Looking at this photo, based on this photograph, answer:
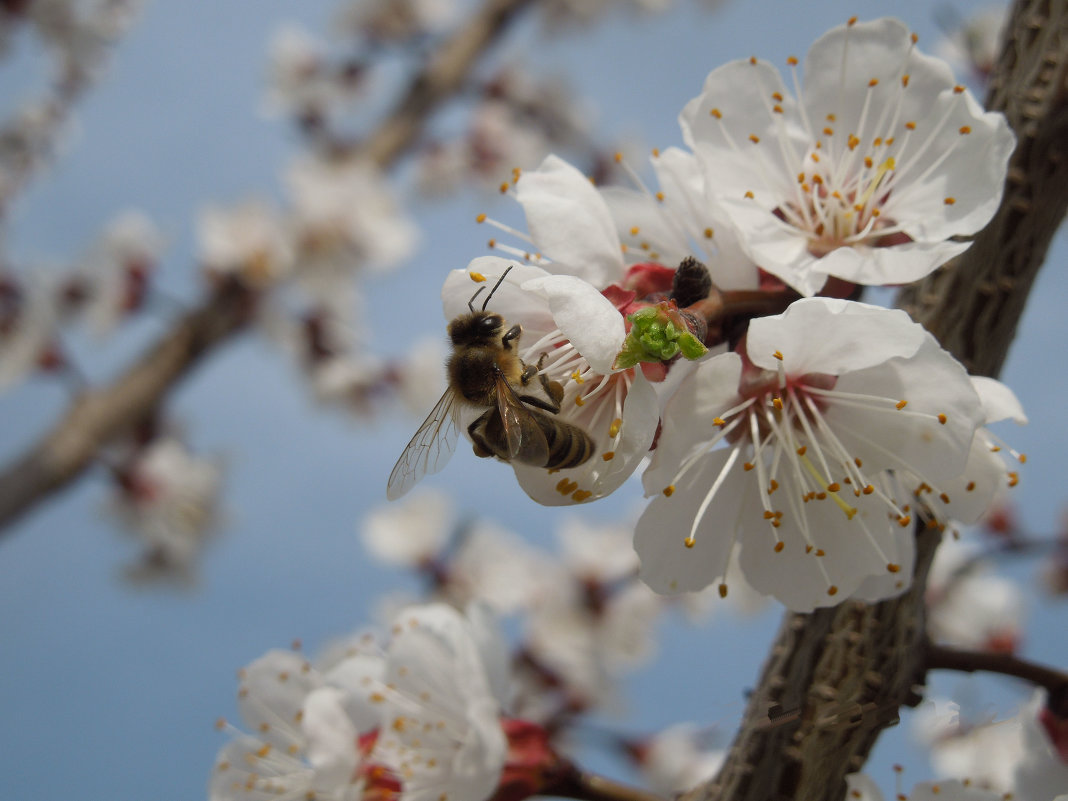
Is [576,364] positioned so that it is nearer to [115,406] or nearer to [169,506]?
[115,406]

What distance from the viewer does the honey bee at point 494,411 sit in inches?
32.7

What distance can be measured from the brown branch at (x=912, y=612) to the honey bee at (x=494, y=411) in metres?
0.38

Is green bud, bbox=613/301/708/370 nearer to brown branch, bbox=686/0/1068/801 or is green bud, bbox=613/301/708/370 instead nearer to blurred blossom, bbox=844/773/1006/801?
brown branch, bbox=686/0/1068/801

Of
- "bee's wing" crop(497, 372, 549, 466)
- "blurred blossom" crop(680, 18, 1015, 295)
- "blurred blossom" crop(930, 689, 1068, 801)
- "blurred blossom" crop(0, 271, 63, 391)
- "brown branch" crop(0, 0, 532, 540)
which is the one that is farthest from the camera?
"blurred blossom" crop(0, 271, 63, 391)

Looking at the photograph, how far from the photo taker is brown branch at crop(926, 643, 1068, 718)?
3.58 ft

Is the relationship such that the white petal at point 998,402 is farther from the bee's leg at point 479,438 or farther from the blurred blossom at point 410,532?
the blurred blossom at point 410,532

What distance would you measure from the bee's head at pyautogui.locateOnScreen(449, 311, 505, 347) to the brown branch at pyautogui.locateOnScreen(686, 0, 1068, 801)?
0.50 m

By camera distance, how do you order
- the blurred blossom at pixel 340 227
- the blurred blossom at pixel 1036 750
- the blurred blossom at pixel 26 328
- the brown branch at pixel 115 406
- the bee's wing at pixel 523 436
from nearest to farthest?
the bee's wing at pixel 523 436 < the blurred blossom at pixel 1036 750 < the brown branch at pixel 115 406 < the blurred blossom at pixel 340 227 < the blurred blossom at pixel 26 328

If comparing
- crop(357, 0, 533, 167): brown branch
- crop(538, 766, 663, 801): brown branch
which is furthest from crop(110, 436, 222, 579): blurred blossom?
crop(538, 766, 663, 801): brown branch

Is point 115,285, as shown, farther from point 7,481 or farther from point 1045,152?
point 1045,152

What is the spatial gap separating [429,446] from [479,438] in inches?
4.6

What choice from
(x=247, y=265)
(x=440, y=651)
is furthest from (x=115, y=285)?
(x=440, y=651)

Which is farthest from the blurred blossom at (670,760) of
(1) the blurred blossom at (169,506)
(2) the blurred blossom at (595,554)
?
(1) the blurred blossom at (169,506)

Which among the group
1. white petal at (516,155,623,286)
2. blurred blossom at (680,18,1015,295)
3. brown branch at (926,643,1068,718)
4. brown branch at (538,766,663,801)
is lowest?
brown branch at (538,766,663,801)
